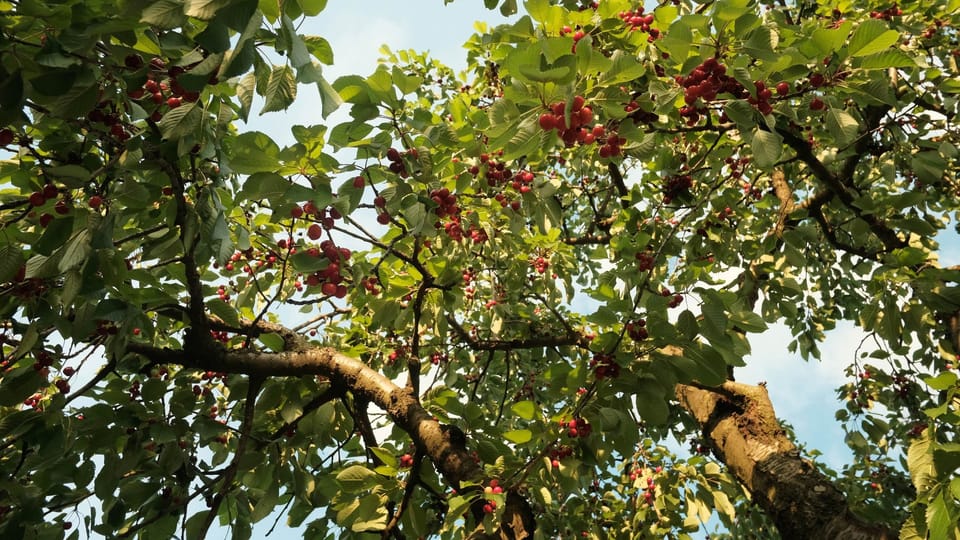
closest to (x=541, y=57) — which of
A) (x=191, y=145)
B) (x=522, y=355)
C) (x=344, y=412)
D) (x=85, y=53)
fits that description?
(x=191, y=145)

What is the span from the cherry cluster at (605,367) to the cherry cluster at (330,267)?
3.50 ft

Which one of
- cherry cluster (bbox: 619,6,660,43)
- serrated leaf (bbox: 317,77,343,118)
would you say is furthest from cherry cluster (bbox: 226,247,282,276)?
cherry cluster (bbox: 619,6,660,43)

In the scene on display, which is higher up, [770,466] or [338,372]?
[338,372]

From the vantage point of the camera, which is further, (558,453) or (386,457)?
(386,457)

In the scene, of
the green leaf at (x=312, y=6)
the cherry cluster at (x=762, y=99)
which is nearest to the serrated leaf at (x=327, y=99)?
the green leaf at (x=312, y=6)

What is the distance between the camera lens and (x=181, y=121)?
5.66 feet

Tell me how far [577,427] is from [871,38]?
1.68 meters

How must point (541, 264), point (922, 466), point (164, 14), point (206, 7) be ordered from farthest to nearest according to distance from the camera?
point (541, 264)
point (922, 466)
point (164, 14)
point (206, 7)

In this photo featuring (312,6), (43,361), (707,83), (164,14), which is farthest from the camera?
(43,361)

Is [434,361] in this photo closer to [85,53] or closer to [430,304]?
[430,304]

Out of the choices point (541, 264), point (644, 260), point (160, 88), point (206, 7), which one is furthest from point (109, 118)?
point (541, 264)

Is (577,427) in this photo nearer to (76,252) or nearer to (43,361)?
(76,252)

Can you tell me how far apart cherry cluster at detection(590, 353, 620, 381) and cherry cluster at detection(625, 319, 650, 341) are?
0.11 m

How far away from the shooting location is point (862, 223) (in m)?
3.45
